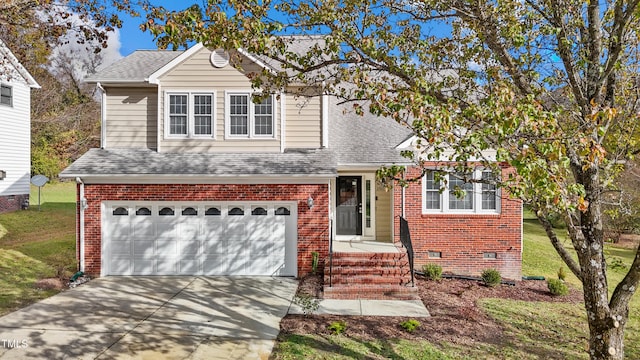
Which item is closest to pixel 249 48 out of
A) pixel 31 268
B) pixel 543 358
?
pixel 543 358

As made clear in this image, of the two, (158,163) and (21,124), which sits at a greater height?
(21,124)

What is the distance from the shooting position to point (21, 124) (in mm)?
21141

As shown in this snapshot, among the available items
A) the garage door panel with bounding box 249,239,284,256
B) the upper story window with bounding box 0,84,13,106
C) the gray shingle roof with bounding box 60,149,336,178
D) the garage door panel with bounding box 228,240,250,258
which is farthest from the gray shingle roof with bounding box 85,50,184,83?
the upper story window with bounding box 0,84,13,106

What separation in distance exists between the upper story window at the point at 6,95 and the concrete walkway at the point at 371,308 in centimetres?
2077

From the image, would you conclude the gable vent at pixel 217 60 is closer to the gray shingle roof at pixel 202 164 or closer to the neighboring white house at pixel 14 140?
the gray shingle roof at pixel 202 164

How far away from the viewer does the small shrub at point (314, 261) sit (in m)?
11.1

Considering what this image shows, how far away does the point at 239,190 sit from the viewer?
37.4 feet

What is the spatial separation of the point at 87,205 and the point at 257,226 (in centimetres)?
508

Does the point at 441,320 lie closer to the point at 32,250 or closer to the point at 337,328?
the point at 337,328

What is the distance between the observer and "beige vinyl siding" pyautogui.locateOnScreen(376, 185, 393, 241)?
13242 millimetres

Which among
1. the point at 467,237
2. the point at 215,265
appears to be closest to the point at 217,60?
the point at 215,265

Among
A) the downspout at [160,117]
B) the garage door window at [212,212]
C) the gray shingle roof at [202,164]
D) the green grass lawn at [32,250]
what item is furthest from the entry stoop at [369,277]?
the green grass lawn at [32,250]

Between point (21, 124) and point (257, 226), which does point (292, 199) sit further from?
point (21, 124)

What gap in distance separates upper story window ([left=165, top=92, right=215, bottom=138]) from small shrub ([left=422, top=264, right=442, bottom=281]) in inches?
309
